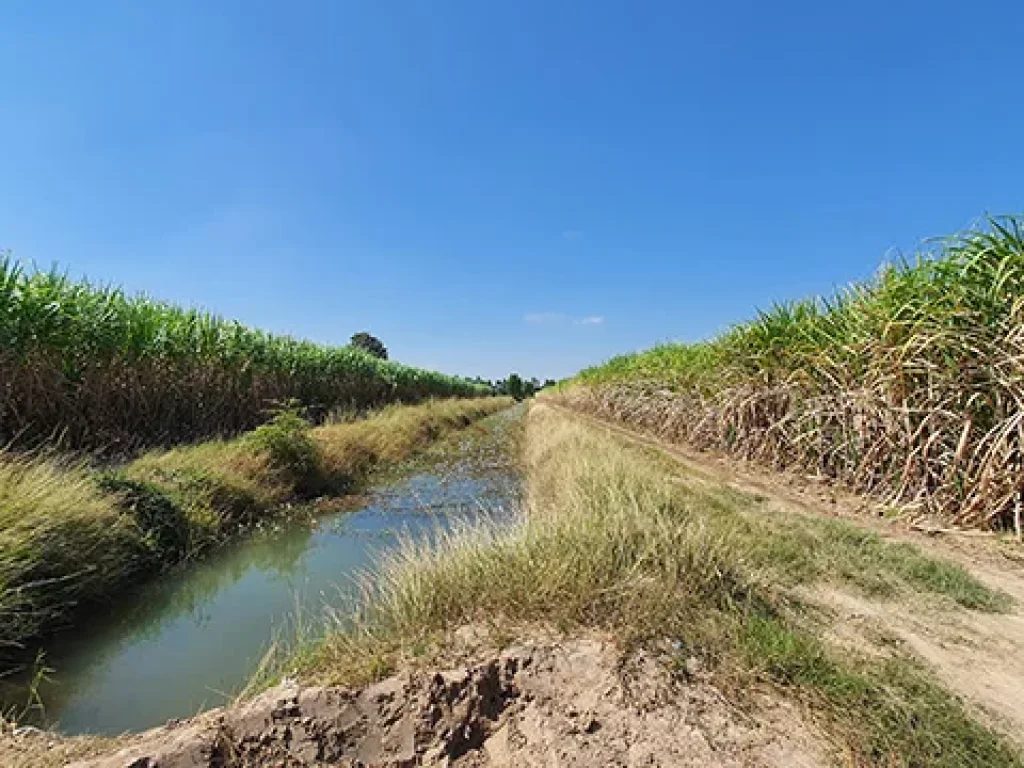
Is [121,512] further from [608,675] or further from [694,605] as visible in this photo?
[694,605]

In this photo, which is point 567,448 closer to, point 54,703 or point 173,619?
point 173,619

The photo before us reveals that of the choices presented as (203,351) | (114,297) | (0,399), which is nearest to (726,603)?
(0,399)

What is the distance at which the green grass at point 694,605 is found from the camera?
167 cm

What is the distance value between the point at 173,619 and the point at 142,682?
3.24 ft

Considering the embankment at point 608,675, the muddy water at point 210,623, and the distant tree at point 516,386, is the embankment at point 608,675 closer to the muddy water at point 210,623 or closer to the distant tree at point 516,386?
the muddy water at point 210,623

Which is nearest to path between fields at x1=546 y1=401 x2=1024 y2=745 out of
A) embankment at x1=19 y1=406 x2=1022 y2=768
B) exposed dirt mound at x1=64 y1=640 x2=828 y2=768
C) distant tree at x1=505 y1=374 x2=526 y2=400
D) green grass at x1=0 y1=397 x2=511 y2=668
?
embankment at x1=19 y1=406 x2=1022 y2=768

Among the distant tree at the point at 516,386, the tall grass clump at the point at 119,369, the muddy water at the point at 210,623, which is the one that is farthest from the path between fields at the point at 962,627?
the distant tree at the point at 516,386

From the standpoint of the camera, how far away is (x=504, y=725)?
1869 mm

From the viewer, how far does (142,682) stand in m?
3.11

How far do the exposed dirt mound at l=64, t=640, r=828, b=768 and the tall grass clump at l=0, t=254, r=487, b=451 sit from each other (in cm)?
552

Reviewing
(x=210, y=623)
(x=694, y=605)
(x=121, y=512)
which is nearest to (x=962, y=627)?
(x=694, y=605)

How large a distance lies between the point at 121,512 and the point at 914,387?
23.1 ft

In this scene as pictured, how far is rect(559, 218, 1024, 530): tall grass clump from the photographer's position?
3.61 m

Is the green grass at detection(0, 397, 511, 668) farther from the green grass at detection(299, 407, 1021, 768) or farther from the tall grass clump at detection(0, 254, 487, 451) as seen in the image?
the green grass at detection(299, 407, 1021, 768)
